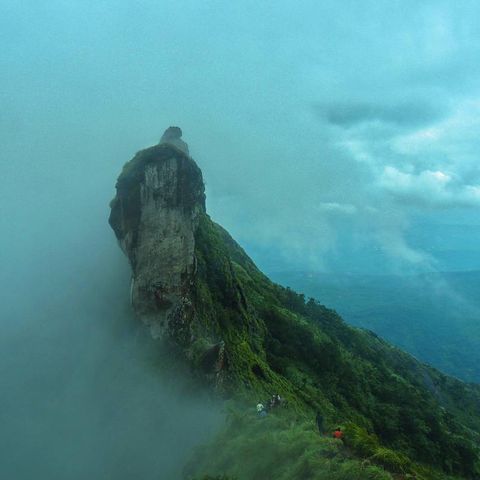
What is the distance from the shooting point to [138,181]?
62.4 metres

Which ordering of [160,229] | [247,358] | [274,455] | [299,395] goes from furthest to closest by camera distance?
1. [299,395]
2. [247,358]
3. [160,229]
4. [274,455]

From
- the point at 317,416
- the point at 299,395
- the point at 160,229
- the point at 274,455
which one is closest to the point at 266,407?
the point at 317,416

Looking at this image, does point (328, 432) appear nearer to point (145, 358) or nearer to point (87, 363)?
point (145, 358)

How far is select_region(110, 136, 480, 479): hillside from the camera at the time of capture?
29188 millimetres

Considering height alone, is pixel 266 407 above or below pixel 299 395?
below

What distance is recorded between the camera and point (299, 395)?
6656 cm

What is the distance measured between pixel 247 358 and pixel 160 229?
19.3 m

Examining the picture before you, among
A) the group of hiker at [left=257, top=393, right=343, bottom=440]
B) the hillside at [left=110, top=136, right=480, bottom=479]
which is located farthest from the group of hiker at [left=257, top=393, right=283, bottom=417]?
the hillside at [left=110, top=136, right=480, bottom=479]

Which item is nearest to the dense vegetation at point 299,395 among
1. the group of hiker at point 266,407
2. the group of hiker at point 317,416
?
the group of hiker at point 317,416

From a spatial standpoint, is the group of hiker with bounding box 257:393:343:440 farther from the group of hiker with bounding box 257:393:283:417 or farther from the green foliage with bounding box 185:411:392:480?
the green foliage with bounding box 185:411:392:480

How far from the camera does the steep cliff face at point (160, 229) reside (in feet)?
185

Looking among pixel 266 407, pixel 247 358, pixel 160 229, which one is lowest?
pixel 266 407

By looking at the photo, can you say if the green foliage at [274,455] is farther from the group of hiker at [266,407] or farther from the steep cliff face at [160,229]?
the steep cliff face at [160,229]

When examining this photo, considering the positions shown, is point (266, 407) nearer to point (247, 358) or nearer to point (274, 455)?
point (274, 455)
